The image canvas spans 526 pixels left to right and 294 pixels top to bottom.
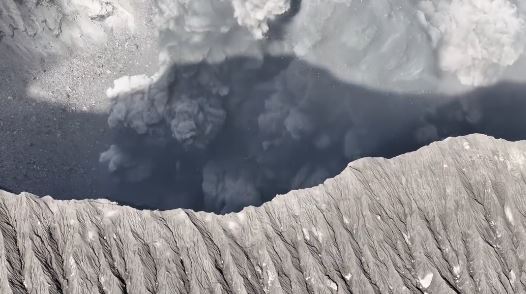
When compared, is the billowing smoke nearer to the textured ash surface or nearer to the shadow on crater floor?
the shadow on crater floor

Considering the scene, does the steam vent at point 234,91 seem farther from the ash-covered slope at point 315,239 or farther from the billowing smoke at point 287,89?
the ash-covered slope at point 315,239

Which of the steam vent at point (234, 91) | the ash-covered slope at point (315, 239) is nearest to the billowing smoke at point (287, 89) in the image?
the steam vent at point (234, 91)

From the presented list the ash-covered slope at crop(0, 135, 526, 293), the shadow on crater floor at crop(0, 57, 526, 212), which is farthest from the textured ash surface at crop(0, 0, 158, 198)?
the ash-covered slope at crop(0, 135, 526, 293)

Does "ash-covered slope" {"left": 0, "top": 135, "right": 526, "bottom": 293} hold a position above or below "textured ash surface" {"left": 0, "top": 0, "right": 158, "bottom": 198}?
below

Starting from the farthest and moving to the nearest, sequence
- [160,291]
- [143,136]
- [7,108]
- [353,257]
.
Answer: [143,136] → [7,108] → [353,257] → [160,291]

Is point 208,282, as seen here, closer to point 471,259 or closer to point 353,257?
point 353,257

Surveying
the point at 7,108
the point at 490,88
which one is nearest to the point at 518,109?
the point at 490,88
